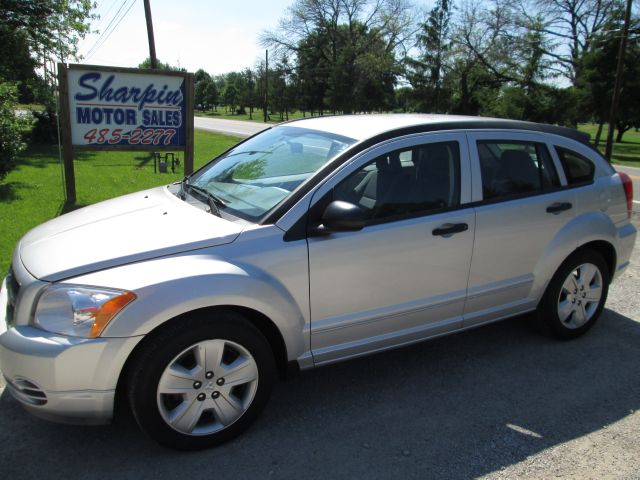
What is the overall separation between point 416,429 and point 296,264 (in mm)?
1182

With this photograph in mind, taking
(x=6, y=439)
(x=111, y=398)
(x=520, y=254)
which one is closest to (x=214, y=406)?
(x=111, y=398)

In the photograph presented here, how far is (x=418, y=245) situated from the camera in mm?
3217

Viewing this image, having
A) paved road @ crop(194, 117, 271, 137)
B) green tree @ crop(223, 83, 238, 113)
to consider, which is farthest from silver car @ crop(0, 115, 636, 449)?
green tree @ crop(223, 83, 238, 113)

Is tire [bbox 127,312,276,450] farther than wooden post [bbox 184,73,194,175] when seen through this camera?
No

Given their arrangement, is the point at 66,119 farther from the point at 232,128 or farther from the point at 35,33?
the point at 232,128

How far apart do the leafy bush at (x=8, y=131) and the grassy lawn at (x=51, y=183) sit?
545 millimetres

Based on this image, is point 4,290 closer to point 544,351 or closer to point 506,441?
point 506,441

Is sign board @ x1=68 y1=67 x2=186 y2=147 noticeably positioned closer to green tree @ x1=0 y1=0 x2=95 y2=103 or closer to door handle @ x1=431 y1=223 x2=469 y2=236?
door handle @ x1=431 y1=223 x2=469 y2=236

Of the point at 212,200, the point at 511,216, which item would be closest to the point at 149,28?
the point at 212,200

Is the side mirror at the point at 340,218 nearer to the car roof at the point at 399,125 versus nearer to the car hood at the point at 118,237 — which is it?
the car hood at the point at 118,237

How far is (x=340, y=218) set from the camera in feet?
9.24

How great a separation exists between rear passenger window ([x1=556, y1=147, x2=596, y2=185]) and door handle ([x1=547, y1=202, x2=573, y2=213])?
0.69ft

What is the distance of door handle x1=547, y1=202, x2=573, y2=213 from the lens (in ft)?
12.4

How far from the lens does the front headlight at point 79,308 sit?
241cm
